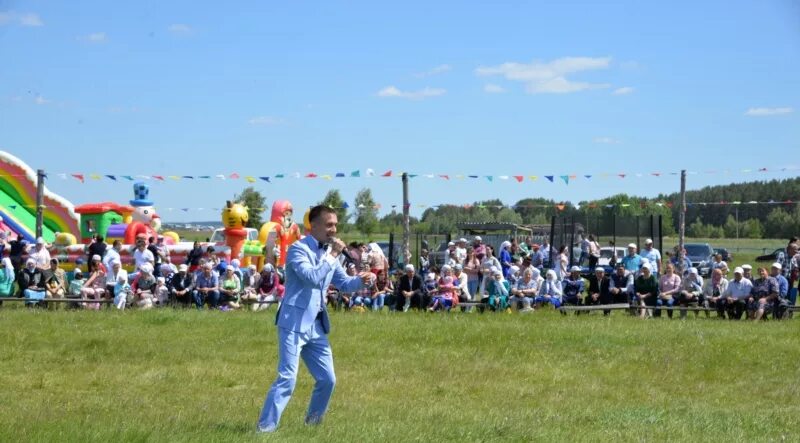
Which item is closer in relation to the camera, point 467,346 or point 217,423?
point 217,423

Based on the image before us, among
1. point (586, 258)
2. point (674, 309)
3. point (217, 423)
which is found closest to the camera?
point (217, 423)

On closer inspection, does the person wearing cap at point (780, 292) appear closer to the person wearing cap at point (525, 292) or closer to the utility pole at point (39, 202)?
the person wearing cap at point (525, 292)

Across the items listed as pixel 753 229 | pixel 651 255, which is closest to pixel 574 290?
pixel 651 255

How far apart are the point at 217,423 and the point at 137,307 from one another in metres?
14.0

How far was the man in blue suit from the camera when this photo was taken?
29.6 feet

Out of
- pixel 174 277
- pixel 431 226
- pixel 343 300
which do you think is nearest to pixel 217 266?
pixel 174 277

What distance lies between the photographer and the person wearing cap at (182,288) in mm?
23812

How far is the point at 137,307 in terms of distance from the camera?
2331 cm

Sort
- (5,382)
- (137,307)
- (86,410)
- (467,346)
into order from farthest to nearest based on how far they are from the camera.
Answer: (137,307)
(467,346)
(5,382)
(86,410)

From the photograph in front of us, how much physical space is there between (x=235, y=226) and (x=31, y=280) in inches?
414

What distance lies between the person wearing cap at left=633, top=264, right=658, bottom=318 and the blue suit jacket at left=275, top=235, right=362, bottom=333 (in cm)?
1367

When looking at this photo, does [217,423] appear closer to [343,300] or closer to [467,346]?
[467,346]

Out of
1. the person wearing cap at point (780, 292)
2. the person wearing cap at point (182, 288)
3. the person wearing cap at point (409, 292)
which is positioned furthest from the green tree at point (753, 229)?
the person wearing cap at point (182, 288)

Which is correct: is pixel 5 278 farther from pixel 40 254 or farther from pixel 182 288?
pixel 182 288
